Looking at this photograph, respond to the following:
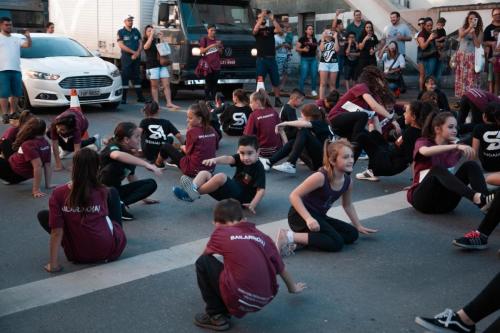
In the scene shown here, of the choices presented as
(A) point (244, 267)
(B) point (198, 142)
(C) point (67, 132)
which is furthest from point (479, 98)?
(A) point (244, 267)

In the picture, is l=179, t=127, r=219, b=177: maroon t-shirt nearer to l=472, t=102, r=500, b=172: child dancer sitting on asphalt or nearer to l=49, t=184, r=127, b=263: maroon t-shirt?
l=49, t=184, r=127, b=263: maroon t-shirt

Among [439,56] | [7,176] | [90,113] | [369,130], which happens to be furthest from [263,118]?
[439,56]

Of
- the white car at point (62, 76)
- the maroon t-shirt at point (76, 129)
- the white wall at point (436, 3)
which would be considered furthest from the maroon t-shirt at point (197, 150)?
the white wall at point (436, 3)

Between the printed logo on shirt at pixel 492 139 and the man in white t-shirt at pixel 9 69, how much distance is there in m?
9.00

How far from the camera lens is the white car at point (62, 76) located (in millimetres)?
14398

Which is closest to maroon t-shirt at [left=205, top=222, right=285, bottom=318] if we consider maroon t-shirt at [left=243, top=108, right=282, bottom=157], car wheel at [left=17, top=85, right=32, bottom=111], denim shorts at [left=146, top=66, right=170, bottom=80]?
maroon t-shirt at [left=243, top=108, right=282, bottom=157]

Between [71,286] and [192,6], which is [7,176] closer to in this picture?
[71,286]

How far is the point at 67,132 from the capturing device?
357 inches

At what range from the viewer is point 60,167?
31.3 ft

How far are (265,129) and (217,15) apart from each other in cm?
869

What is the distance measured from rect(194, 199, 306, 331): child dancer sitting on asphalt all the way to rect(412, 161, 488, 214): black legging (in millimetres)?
2683

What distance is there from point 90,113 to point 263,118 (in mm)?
6520

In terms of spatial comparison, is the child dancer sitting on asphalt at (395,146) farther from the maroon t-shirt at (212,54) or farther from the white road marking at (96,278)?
the maroon t-shirt at (212,54)

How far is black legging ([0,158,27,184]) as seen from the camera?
8406 millimetres
